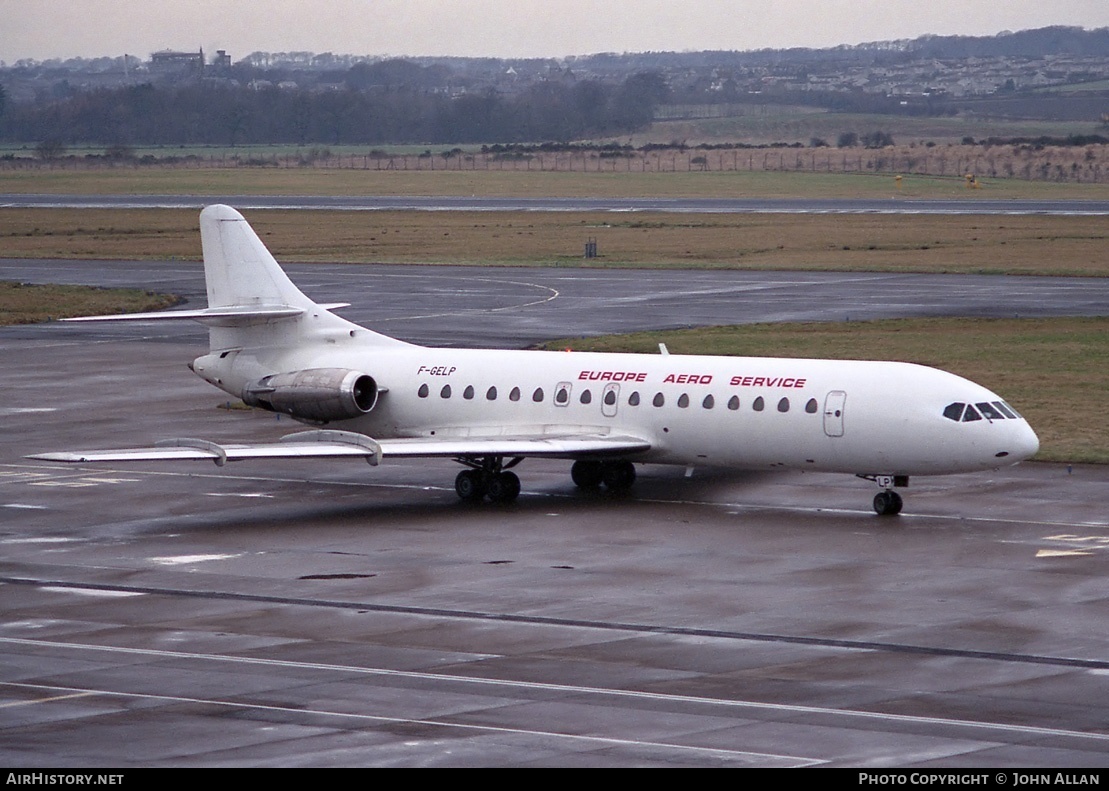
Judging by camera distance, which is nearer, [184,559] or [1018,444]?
[184,559]

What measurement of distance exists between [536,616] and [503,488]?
942cm

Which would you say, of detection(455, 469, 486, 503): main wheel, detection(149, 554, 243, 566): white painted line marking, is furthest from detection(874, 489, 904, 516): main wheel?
detection(149, 554, 243, 566): white painted line marking

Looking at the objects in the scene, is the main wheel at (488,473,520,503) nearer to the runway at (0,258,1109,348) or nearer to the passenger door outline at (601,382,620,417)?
the passenger door outline at (601,382,620,417)

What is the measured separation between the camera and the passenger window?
30.9 m

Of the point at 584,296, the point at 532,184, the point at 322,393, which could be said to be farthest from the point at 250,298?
the point at 532,184

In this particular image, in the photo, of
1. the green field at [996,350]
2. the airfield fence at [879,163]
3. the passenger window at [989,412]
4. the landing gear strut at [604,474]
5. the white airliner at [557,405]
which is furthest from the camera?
the airfield fence at [879,163]

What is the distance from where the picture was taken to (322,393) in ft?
117

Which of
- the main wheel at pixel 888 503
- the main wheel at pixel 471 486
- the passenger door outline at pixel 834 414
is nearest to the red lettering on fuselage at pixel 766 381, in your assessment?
the passenger door outline at pixel 834 414

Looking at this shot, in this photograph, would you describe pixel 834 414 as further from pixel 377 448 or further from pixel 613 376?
pixel 377 448

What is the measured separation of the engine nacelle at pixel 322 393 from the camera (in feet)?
116

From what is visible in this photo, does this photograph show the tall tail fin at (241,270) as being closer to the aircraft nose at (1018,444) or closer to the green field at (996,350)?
the aircraft nose at (1018,444)

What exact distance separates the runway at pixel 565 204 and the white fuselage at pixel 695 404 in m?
82.2
